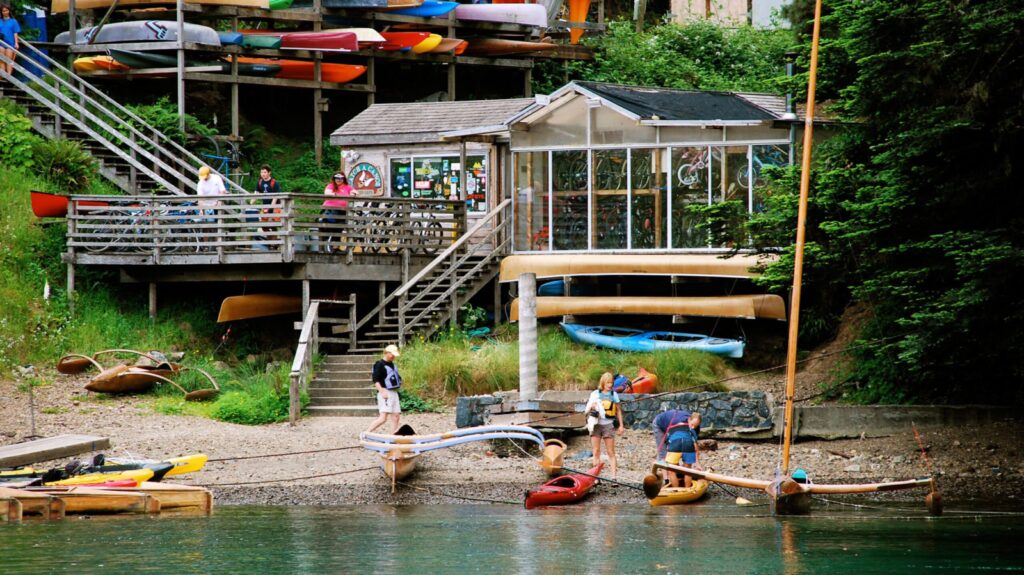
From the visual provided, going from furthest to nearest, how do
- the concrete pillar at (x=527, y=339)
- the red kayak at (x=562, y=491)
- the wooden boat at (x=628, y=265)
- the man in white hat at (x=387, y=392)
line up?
the wooden boat at (x=628, y=265) < the concrete pillar at (x=527, y=339) < the man in white hat at (x=387, y=392) < the red kayak at (x=562, y=491)

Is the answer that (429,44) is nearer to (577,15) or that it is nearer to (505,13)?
(505,13)

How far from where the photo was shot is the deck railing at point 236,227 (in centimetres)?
3095

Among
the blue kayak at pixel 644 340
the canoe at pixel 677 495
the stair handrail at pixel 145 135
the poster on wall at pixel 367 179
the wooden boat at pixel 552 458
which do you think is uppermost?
the stair handrail at pixel 145 135

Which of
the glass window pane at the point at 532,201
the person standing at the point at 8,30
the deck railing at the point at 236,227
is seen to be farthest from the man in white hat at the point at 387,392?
the person standing at the point at 8,30

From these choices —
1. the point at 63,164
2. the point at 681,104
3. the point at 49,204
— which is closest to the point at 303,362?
the point at 49,204

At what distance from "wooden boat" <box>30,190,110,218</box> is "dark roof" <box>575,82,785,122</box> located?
10252 mm

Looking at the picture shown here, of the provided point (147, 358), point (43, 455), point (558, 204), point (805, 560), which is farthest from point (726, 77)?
point (805, 560)

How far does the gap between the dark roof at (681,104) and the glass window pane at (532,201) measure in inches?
73.3

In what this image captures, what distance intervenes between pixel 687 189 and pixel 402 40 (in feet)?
43.5

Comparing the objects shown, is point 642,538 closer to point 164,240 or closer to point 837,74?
point 837,74

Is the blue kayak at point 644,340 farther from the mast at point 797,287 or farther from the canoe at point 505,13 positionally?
the canoe at point 505,13

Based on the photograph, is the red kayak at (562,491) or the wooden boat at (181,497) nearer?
the wooden boat at (181,497)

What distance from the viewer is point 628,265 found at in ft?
101

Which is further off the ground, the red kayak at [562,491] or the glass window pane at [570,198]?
the glass window pane at [570,198]
